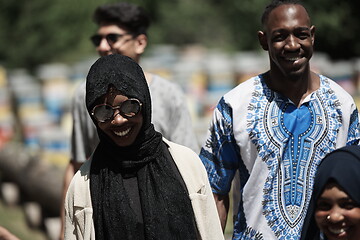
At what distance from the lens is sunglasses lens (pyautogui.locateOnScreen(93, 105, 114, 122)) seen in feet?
11.1

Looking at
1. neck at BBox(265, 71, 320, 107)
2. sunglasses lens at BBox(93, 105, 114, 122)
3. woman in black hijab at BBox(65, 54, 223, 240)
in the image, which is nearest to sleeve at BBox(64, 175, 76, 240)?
woman in black hijab at BBox(65, 54, 223, 240)

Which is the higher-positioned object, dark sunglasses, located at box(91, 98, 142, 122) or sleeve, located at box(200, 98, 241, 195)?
dark sunglasses, located at box(91, 98, 142, 122)

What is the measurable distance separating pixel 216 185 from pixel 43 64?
17826 mm

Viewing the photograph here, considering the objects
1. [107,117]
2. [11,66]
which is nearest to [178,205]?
[107,117]

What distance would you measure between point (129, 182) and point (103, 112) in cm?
29

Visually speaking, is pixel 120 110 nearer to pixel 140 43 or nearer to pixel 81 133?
pixel 81 133

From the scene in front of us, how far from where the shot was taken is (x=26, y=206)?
33.1ft

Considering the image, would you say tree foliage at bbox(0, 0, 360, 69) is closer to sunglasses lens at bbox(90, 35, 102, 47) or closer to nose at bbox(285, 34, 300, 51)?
sunglasses lens at bbox(90, 35, 102, 47)

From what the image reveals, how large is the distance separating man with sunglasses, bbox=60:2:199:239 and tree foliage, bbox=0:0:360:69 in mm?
10390

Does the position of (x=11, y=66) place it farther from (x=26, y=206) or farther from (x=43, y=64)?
(x=26, y=206)

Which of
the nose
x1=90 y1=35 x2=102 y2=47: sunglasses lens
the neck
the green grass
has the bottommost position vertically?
the green grass

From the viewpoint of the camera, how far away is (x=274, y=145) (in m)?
3.80

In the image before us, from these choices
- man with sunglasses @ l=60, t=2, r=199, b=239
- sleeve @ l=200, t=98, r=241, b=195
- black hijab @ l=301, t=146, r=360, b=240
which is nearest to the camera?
black hijab @ l=301, t=146, r=360, b=240

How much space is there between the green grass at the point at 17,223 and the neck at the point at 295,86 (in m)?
5.36
